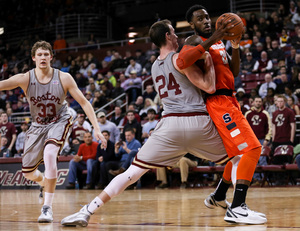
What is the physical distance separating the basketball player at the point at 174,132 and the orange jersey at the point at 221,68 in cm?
18

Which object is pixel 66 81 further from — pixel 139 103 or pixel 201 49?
pixel 139 103

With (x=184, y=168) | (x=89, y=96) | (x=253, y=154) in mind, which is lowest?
(x=184, y=168)

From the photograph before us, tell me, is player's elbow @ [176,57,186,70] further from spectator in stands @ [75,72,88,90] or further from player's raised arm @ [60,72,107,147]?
spectator in stands @ [75,72,88,90]

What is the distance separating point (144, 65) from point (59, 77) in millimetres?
13029

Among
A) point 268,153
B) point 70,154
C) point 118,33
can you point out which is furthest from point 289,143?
point 118,33

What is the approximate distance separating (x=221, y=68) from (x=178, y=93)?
0.51m

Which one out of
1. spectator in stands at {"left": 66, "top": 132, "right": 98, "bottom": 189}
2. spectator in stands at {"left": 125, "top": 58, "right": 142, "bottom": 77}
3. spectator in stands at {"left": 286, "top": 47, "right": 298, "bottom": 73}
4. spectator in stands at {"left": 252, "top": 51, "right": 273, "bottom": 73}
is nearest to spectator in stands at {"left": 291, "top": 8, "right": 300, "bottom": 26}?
spectator in stands at {"left": 252, "top": 51, "right": 273, "bottom": 73}

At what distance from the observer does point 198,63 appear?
469cm

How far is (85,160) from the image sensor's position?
12938mm

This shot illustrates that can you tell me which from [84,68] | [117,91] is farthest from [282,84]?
[84,68]

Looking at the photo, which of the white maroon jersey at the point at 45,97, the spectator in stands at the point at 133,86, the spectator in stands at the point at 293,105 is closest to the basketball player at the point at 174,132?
the white maroon jersey at the point at 45,97

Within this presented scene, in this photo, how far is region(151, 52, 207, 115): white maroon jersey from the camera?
4672mm

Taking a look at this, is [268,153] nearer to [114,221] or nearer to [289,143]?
[289,143]

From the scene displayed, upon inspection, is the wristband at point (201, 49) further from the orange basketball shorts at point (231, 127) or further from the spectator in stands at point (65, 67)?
the spectator in stands at point (65, 67)
